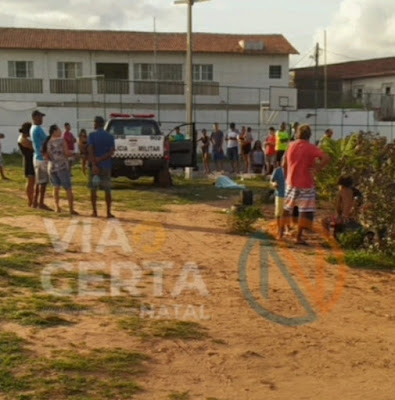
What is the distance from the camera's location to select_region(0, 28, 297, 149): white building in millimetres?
34125

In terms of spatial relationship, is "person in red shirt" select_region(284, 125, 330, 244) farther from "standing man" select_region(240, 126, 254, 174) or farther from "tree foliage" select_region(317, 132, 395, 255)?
"standing man" select_region(240, 126, 254, 174)

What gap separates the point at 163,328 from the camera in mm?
5316

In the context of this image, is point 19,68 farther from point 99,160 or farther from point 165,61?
point 99,160

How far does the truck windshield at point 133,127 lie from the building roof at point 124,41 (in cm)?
2296

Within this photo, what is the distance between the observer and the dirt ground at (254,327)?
4352 mm

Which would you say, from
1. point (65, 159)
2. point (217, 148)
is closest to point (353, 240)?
point (65, 159)

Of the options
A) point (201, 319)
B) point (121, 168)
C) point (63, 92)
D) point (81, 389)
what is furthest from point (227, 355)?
point (63, 92)

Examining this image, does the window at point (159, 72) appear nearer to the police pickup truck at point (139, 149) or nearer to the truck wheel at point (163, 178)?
the police pickup truck at point (139, 149)

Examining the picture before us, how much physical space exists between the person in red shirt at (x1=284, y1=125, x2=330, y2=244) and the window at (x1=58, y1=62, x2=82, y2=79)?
30783 millimetres

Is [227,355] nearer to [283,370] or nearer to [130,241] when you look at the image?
[283,370]

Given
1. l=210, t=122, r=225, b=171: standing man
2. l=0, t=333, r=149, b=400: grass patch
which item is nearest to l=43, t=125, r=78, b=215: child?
l=0, t=333, r=149, b=400: grass patch

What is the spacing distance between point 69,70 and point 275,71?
1278 cm

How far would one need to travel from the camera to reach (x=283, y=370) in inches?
180

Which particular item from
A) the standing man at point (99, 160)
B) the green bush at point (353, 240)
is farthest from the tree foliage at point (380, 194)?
the standing man at point (99, 160)
